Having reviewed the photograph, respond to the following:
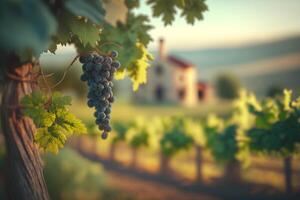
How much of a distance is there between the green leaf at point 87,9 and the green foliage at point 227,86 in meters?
40.7

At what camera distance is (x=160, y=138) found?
1459cm

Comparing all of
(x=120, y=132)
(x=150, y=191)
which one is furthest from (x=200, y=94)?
(x=150, y=191)

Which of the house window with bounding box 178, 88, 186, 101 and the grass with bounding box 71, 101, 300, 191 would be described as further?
the house window with bounding box 178, 88, 186, 101

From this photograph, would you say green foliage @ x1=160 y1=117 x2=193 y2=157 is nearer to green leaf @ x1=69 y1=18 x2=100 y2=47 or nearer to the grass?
the grass

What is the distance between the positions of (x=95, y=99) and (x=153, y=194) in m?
8.31

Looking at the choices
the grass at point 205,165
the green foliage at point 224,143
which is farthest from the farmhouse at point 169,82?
the green foliage at point 224,143

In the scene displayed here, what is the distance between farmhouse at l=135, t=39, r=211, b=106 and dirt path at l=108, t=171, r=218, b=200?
2270 centimetres

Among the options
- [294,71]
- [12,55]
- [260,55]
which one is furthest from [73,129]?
[260,55]

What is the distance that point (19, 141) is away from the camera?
4023mm

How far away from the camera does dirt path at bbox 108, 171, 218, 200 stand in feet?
37.8

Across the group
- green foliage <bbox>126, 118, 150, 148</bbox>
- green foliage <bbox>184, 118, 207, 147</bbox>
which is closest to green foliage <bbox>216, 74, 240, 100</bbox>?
green foliage <bbox>126, 118, 150, 148</bbox>

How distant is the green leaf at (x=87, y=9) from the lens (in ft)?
8.34

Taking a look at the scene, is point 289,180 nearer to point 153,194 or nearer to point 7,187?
point 153,194

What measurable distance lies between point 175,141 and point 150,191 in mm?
2119
